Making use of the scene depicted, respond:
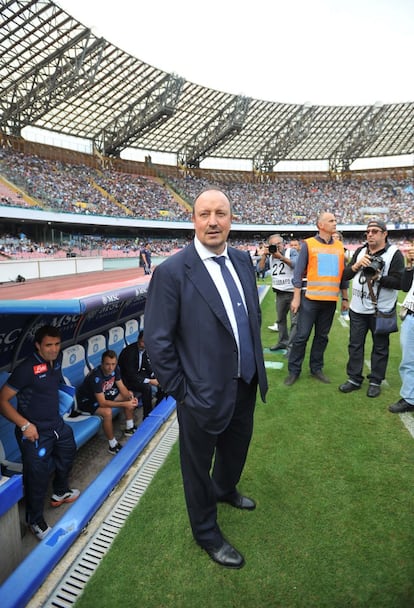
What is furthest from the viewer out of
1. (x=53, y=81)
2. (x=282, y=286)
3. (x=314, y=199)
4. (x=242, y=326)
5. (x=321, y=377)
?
(x=314, y=199)

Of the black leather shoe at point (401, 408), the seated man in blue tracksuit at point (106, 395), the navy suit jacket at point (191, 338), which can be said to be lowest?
the black leather shoe at point (401, 408)

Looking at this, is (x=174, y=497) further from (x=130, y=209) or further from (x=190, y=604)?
(x=130, y=209)

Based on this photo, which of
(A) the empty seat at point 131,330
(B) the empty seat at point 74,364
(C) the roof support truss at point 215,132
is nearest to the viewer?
(B) the empty seat at point 74,364

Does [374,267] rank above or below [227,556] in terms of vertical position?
above

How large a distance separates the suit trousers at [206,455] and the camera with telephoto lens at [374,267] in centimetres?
253

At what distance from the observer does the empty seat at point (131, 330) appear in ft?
20.5

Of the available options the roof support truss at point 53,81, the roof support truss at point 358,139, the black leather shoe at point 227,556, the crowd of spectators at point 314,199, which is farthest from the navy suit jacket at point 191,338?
the roof support truss at point 358,139

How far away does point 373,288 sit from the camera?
13.8 ft

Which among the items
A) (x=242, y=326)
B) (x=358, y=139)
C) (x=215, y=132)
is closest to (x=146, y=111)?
(x=215, y=132)

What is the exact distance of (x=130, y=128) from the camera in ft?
123

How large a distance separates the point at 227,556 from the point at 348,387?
3.07 m

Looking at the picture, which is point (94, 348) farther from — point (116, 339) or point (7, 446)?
point (7, 446)

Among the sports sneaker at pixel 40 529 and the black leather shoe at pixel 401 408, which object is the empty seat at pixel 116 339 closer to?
the sports sneaker at pixel 40 529

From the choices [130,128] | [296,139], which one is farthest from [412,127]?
[130,128]
